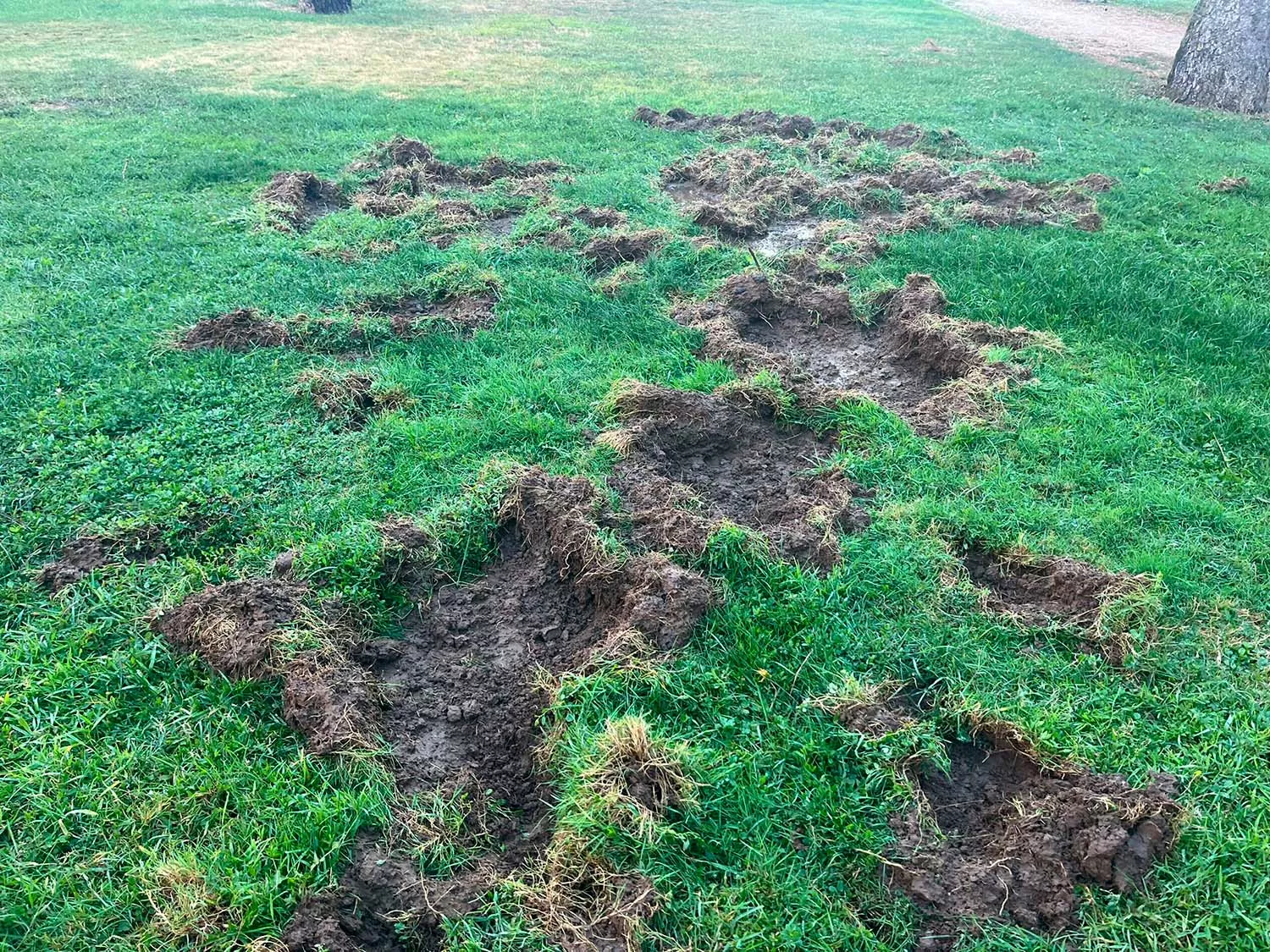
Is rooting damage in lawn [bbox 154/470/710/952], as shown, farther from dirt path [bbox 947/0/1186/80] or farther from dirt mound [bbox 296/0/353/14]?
dirt mound [bbox 296/0/353/14]

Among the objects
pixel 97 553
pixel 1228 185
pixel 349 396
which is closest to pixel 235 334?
pixel 349 396

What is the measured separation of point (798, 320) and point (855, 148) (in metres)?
4.02

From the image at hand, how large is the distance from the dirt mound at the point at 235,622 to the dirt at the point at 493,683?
0.22 meters

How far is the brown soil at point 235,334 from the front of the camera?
15.8 ft

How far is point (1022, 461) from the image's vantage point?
159 inches

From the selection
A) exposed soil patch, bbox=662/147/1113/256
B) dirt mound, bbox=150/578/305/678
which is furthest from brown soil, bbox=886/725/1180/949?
exposed soil patch, bbox=662/147/1113/256

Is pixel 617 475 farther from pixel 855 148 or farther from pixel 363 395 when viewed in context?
pixel 855 148

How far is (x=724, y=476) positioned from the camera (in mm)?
3994

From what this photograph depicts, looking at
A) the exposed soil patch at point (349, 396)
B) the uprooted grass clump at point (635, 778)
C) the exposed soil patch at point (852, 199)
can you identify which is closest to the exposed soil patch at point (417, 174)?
the exposed soil patch at point (852, 199)

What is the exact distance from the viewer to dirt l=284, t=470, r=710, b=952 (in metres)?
2.26

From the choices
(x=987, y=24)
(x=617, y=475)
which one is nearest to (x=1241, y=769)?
(x=617, y=475)

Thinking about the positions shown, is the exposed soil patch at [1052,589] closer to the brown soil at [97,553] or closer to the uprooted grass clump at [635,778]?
the uprooted grass clump at [635,778]

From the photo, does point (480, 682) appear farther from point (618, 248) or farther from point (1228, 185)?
point (1228, 185)

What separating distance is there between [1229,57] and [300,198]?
11417 mm
